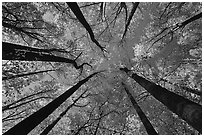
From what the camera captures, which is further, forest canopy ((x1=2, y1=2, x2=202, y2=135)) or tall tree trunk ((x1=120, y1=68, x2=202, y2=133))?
forest canopy ((x1=2, y1=2, x2=202, y2=135))

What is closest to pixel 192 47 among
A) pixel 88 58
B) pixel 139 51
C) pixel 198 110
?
pixel 139 51

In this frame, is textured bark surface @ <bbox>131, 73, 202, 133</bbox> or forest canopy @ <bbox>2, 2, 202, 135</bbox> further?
forest canopy @ <bbox>2, 2, 202, 135</bbox>

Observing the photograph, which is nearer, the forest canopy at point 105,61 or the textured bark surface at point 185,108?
the textured bark surface at point 185,108

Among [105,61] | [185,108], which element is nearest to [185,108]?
[185,108]

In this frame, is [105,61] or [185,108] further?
[105,61]

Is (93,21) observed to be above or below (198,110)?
above

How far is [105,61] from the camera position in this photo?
1189cm

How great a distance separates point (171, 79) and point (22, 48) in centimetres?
829

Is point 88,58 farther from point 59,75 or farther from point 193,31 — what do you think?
point 193,31

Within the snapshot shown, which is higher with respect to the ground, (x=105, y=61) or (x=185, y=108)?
(x=105, y=61)

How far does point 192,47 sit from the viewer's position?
769 centimetres

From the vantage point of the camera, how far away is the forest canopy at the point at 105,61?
609 cm

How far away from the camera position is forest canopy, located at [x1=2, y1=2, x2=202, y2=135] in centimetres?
609

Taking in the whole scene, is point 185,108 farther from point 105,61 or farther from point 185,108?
point 105,61
